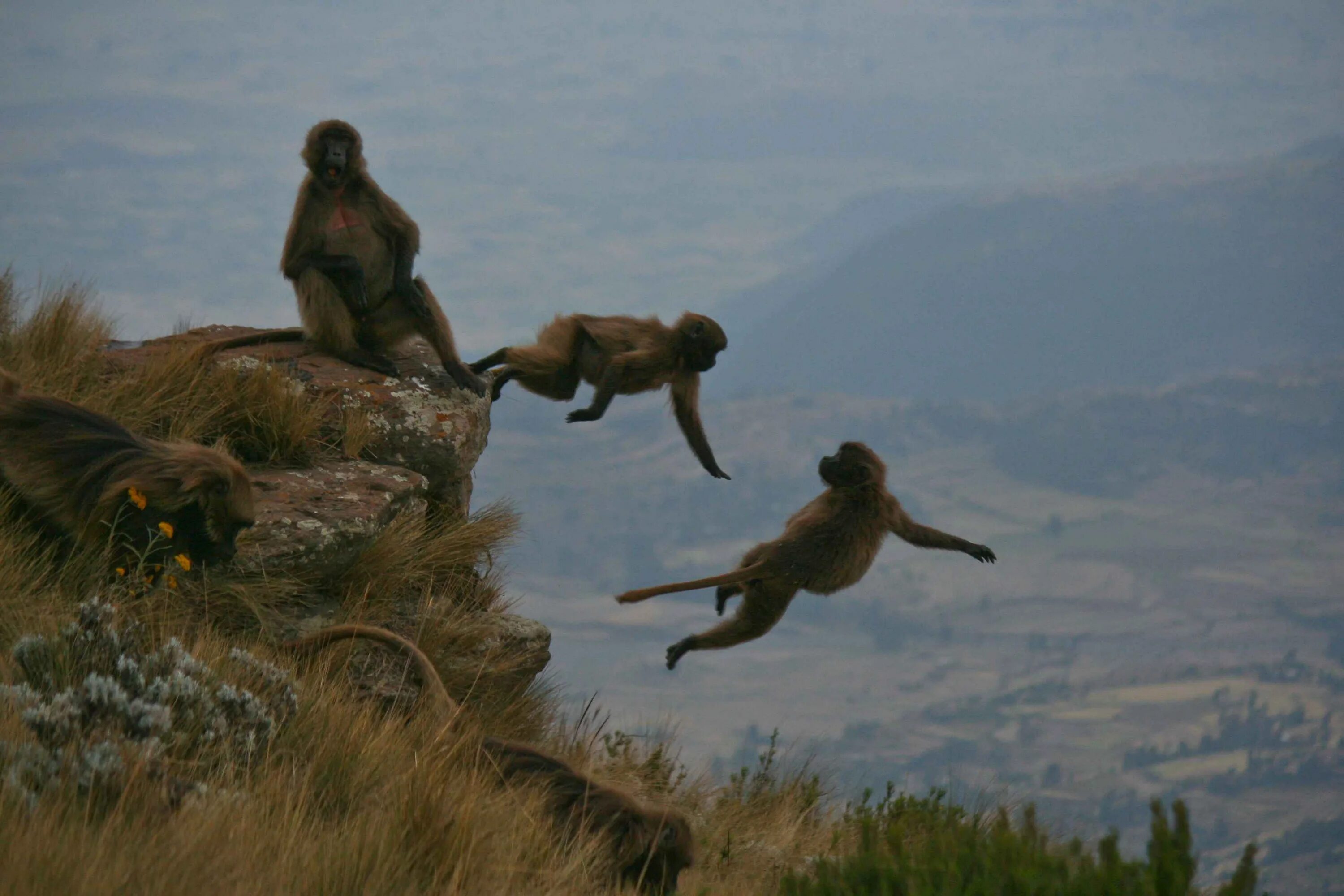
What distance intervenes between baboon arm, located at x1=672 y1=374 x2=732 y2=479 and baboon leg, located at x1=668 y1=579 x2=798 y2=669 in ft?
4.71

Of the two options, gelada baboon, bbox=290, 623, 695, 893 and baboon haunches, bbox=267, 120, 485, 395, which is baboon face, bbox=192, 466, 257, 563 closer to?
gelada baboon, bbox=290, 623, 695, 893

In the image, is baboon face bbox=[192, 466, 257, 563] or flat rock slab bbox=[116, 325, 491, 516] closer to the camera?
baboon face bbox=[192, 466, 257, 563]

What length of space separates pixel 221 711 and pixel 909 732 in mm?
193229

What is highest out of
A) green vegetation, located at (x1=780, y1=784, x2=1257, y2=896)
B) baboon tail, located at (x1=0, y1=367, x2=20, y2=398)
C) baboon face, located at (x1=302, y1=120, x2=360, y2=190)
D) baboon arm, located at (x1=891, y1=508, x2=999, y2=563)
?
baboon face, located at (x1=302, y1=120, x2=360, y2=190)

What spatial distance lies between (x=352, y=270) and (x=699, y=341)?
237 cm

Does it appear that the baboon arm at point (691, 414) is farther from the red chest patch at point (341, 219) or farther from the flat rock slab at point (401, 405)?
the red chest patch at point (341, 219)

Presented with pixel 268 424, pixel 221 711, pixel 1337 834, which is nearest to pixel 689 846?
pixel 221 711

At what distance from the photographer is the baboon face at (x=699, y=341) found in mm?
9109

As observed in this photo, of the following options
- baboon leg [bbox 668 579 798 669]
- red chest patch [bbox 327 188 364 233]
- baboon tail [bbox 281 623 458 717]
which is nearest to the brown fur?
baboon tail [bbox 281 623 458 717]

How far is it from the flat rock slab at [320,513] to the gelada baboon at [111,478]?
0.92 m

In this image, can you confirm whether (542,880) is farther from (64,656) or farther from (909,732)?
(909,732)

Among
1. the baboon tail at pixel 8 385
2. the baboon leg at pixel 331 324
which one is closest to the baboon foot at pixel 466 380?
the baboon leg at pixel 331 324

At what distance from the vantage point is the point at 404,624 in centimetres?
787

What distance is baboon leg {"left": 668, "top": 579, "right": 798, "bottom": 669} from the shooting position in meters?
7.80
